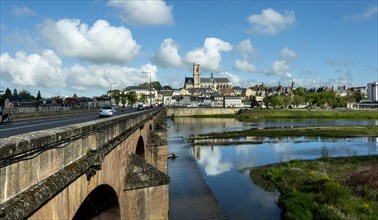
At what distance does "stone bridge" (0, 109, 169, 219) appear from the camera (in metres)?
5.17

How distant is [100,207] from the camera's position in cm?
1420

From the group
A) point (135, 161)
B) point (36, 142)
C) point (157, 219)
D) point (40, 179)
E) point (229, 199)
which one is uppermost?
point (36, 142)

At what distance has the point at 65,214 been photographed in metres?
7.00

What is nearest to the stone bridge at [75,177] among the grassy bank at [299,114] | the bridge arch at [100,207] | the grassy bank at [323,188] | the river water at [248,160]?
the bridge arch at [100,207]

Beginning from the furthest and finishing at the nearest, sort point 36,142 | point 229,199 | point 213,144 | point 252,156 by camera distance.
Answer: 1. point 213,144
2. point 252,156
3. point 229,199
4. point 36,142

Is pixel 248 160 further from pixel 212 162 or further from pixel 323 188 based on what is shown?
pixel 323 188

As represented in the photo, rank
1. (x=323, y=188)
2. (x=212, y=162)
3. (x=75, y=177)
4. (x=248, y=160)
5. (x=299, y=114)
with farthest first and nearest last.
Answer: (x=299, y=114) → (x=212, y=162) → (x=248, y=160) → (x=323, y=188) → (x=75, y=177)

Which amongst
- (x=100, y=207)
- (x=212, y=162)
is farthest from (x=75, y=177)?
(x=212, y=162)

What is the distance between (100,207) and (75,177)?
277 inches

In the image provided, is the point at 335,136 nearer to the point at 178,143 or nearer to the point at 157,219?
the point at 178,143

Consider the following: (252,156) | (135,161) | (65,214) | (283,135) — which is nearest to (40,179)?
(65,214)

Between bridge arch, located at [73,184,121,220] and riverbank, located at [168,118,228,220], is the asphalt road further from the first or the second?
riverbank, located at [168,118,228,220]

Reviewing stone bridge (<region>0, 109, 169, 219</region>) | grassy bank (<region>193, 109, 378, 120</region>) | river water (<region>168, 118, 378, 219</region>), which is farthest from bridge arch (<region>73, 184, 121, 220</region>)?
grassy bank (<region>193, 109, 378, 120</region>)

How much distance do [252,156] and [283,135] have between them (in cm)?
3020
